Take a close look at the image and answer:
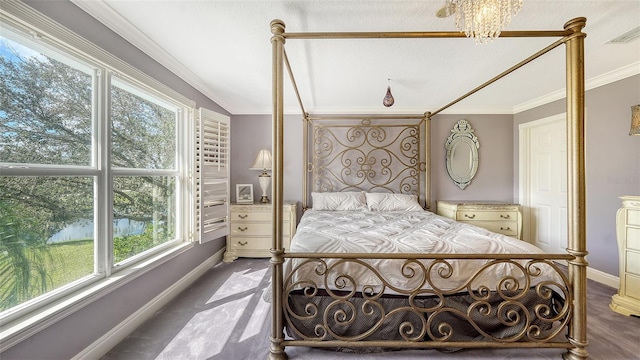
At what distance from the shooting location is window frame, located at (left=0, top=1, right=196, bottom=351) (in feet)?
3.89


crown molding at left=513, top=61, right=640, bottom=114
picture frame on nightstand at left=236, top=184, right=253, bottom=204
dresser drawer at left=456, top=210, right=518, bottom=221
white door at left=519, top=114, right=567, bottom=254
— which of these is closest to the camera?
crown molding at left=513, top=61, right=640, bottom=114

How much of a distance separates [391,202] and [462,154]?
155cm

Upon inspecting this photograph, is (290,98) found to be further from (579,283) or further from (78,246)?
(579,283)

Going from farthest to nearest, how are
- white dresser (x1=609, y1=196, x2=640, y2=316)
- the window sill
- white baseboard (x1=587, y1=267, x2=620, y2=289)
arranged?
white baseboard (x1=587, y1=267, x2=620, y2=289), white dresser (x1=609, y1=196, x2=640, y2=316), the window sill

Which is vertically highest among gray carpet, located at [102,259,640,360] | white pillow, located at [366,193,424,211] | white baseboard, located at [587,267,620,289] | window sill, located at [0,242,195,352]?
white pillow, located at [366,193,424,211]

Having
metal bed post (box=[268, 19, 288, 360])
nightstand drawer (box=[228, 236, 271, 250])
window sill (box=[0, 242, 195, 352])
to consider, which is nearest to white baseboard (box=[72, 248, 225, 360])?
window sill (box=[0, 242, 195, 352])

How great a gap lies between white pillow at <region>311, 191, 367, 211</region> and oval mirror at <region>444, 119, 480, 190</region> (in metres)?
1.61

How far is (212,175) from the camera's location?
2.90m

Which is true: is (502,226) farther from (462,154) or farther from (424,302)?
(424,302)

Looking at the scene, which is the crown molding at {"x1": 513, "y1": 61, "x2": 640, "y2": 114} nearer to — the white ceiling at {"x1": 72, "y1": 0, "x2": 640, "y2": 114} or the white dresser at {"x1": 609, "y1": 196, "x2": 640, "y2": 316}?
the white ceiling at {"x1": 72, "y1": 0, "x2": 640, "y2": 114}

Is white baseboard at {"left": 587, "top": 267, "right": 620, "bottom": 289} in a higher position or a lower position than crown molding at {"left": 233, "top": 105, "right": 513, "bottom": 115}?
lower

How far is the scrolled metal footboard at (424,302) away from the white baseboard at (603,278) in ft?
6.18

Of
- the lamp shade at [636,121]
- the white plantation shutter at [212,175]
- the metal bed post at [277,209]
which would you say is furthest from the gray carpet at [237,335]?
the lamp shade at [636,121]

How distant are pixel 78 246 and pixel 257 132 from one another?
270 cm
